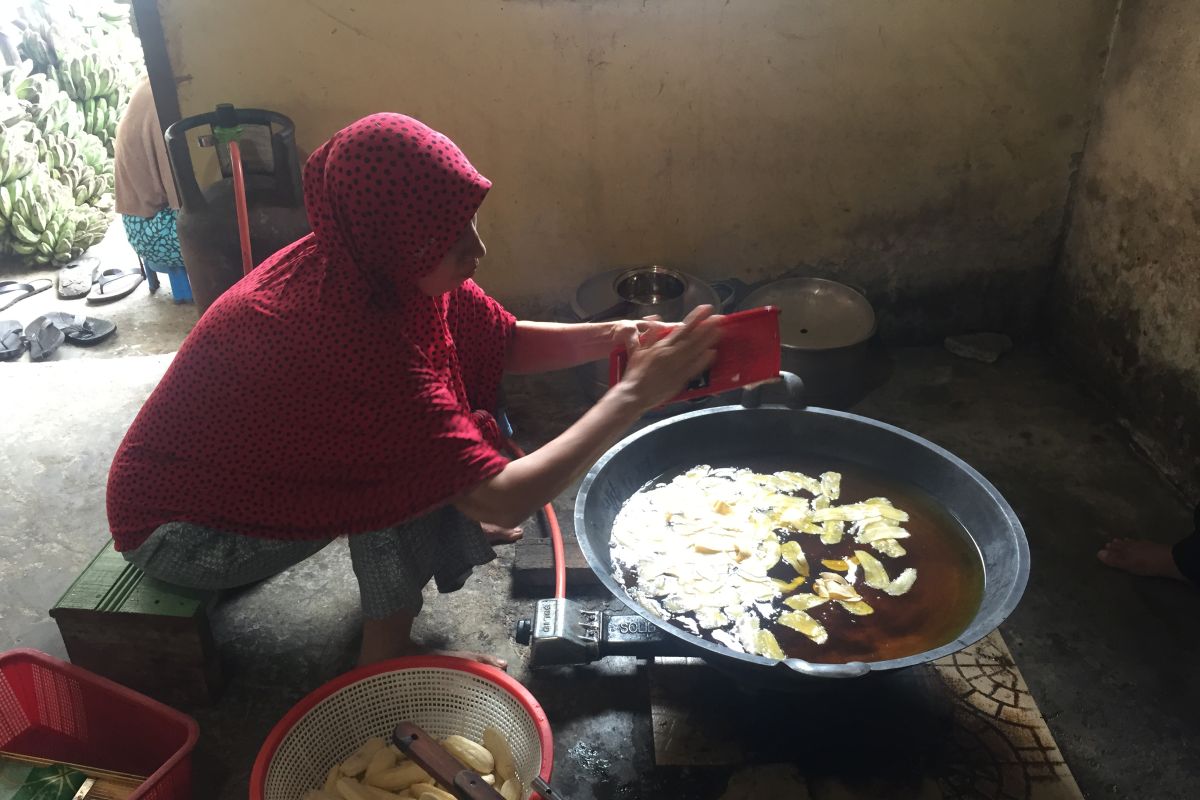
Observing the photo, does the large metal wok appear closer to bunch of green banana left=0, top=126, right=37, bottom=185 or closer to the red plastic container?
the red plastic container

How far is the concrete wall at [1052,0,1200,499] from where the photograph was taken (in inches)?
115

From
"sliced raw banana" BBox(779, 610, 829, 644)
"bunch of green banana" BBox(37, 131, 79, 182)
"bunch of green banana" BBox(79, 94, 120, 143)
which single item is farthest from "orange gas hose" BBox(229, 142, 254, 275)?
"bunch of green banana" BBox(79, 94, 120, 143)

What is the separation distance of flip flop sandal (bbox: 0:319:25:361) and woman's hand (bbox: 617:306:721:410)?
3.58 meters

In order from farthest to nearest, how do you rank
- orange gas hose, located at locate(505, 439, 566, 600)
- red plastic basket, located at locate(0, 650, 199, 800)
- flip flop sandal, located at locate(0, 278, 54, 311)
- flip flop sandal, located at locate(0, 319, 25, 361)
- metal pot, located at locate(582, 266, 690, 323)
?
1. flip flop sandal, located at locate(0, 278, 54, 311)
2. flip flop sandal, located at locate(0, 319, 25, 361)
3. metal pot, located at locate(582, 266, 690, 323)
4. orange gas hose, located at locate(505, 439, 566, 600)
5. red plastic basket, located at locate(0, 650, 199, 800)

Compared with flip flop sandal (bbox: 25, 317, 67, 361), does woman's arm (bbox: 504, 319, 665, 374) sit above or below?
above

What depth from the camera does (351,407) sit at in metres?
1.65

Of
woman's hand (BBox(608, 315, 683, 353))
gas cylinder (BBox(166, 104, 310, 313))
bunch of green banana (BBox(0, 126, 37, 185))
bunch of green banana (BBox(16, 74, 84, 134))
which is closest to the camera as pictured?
woman's hand (BBox(608, 315, 683, 353))

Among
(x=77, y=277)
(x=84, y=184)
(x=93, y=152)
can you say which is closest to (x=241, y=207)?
(x=77, y=277)

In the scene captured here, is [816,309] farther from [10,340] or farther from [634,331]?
[10,340]

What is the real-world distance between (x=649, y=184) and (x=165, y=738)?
8.32ft

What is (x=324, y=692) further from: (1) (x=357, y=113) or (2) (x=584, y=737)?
(1) (x=357, y=113)

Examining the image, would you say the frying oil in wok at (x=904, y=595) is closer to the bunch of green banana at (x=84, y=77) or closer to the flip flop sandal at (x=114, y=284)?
the flip flop sandal at (x=114, y=284)

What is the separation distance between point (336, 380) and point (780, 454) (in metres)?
1.25

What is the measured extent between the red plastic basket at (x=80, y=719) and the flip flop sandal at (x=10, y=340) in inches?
106
